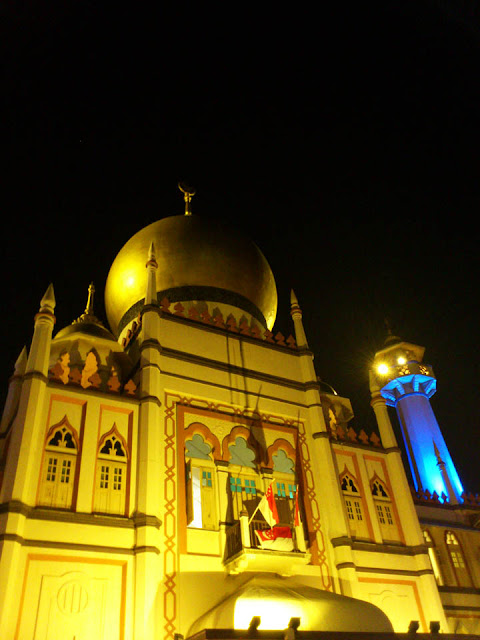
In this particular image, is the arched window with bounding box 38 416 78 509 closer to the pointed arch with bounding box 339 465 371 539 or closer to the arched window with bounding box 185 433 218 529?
the arched window with bounding box 185 433 218 529

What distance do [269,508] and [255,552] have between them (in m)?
0.95

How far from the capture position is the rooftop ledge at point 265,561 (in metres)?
10.1

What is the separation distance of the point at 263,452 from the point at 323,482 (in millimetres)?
1603

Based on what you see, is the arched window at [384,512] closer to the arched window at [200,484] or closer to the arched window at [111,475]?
the arched window at [200,484]

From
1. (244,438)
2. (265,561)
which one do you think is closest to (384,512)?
(244,438)

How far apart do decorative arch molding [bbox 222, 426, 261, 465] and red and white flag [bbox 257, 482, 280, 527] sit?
1.51m

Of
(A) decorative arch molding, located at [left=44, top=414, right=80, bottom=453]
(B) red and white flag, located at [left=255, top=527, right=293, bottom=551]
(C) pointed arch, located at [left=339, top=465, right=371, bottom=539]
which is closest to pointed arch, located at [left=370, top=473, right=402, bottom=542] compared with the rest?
(C) pointed arch, located at [left=339, top=465, right=371, bottom=539]

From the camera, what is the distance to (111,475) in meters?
10.5

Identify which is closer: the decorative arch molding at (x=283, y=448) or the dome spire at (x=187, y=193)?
the decorative arch molding at (x=283, y=448)

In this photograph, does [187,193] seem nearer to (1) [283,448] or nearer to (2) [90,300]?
(2) [90,300]

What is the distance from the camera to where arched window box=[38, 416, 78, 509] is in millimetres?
9789

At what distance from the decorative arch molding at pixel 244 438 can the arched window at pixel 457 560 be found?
311 inches

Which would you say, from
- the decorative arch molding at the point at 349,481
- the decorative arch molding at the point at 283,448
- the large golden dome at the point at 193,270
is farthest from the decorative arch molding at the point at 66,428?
the decorative arch molding at the point at 349,481

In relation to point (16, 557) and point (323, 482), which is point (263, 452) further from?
point (16, 557)
